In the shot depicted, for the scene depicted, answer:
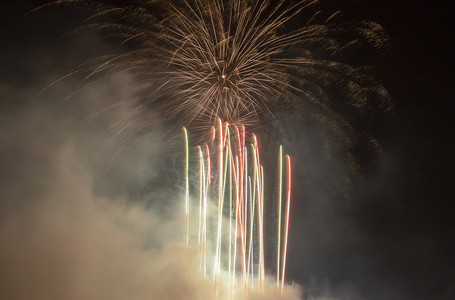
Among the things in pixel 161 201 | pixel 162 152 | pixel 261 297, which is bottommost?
pixel 261 297

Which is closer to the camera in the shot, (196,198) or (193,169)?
(193,169)

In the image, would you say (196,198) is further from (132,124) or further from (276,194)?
(132,124)

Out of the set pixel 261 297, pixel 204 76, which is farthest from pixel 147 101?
pixel 261 297

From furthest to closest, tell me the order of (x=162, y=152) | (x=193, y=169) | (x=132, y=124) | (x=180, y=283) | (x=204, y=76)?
(x=180, y=283) < (x=162, y=152) < (x=193, y=169) < (x=132, y=124) < (x=204, y=76)

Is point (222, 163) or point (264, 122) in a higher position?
point (264, 122)

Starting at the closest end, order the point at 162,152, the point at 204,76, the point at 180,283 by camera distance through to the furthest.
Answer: the point at 204,76 → the point at 162,152 → the point at 180,283

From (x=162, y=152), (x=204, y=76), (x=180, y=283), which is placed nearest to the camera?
(x=204, y=76)

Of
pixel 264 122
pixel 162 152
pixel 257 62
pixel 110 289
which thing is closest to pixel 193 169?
pixel 162 152

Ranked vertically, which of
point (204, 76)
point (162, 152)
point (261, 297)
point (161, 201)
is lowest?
point (261, 297)

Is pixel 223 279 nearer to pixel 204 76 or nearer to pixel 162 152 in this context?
pixel 162 152
